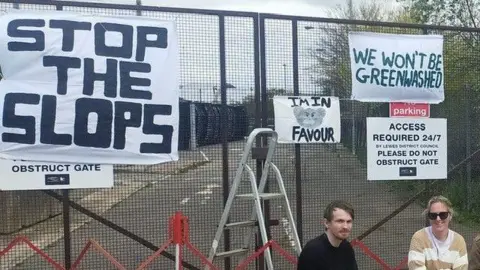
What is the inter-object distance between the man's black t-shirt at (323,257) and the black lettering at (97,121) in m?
2.45

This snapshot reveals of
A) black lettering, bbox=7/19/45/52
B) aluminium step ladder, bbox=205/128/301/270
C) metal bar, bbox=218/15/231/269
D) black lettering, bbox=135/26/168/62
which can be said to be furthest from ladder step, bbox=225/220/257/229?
black lettering, bbox=7/19/45/52

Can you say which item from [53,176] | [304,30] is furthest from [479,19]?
[53,176]

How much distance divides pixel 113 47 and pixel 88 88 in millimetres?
447

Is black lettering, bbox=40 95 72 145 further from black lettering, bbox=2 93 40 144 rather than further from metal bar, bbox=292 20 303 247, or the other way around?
metal bar, bbox=292 20 303 247

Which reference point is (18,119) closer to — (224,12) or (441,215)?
(224,12)

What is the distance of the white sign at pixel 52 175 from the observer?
198 inches

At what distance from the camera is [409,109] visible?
633cm

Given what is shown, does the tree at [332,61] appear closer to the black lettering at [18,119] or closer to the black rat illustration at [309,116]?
the black rat illustration at [309,116]

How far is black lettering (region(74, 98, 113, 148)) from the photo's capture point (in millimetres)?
5203

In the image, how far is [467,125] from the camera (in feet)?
21.9

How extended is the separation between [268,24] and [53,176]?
2.55 m

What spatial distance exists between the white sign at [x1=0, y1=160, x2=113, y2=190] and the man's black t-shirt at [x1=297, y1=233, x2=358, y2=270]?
93.2 inches

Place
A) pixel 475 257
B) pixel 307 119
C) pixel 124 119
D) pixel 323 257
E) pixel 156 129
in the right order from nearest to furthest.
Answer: pixel 323 257 → pixel 475 257 → pixel 124 119 → pixel 156 129 → pixel 307 119

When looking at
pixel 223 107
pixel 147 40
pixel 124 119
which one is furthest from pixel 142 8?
pixel 223 107
